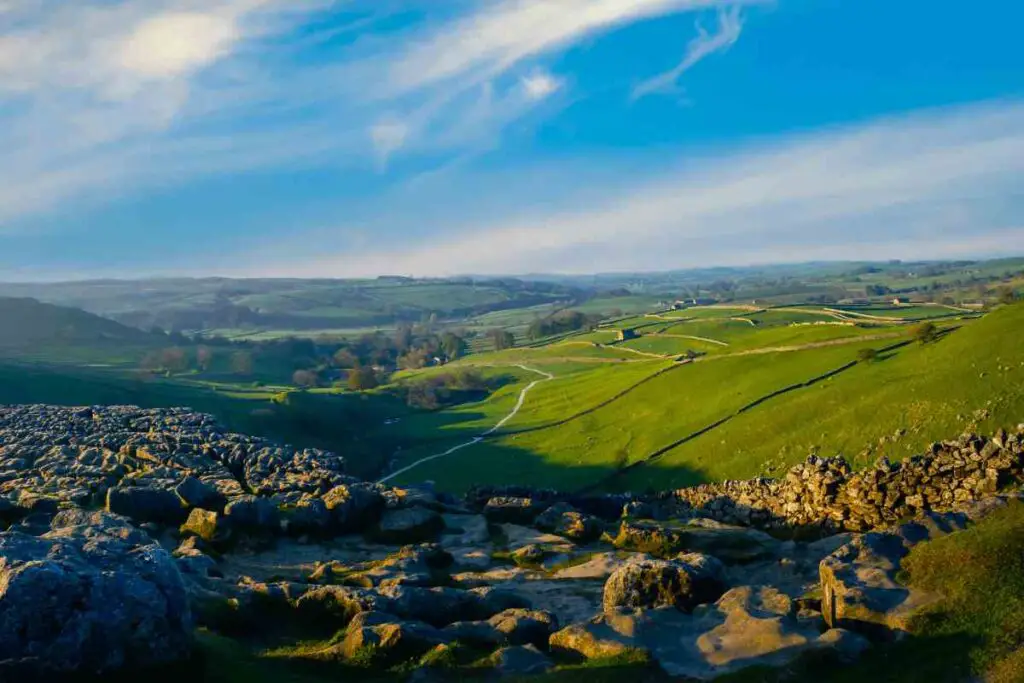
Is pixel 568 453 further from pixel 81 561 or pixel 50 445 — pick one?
pixel 81 561

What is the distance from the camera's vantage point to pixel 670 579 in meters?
27.4

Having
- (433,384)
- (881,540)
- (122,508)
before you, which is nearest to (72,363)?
(433,384)

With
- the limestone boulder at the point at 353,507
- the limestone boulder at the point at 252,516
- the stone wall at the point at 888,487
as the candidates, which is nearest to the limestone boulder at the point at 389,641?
the limestone boulder at the point at 252,516

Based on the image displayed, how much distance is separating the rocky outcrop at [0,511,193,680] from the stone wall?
29721 mm

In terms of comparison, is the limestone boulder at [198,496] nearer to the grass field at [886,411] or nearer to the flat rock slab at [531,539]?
the flat rock slab at [531,539]

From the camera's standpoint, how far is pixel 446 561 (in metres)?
37.8

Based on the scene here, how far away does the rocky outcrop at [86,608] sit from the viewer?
18625 millimetres

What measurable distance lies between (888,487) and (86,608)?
35.1 m

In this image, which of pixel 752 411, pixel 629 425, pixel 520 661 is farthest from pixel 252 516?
pixel 629 425

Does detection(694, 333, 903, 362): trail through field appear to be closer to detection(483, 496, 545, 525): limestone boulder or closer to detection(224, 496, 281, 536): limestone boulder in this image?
detection(483, 496, 545, 525): limestone boulder

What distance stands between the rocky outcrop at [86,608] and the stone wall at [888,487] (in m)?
29.7

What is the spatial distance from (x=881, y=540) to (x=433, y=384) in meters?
145

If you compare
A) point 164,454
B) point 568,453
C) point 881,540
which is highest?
point 881,540

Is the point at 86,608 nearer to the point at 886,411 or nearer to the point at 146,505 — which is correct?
the point at 146,505
